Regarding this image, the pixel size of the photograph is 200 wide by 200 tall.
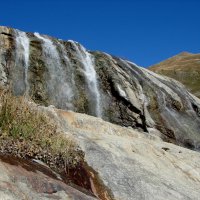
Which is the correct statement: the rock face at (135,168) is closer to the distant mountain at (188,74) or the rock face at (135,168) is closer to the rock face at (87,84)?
the rock face at (87,84)

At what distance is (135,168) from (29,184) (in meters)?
6.18

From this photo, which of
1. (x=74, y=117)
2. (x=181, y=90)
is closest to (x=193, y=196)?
(x=74, y=117)

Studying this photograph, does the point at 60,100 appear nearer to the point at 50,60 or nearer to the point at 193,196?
the point at 50,60

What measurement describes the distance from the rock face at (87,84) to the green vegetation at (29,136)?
20.0 metres

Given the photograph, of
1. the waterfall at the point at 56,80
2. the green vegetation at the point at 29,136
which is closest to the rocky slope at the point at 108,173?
the green vegetation at the point at 29,136

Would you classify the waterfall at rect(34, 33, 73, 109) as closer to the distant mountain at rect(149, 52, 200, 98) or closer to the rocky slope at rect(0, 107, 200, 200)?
the rocky slope at rect(0, 107, 200, 200)

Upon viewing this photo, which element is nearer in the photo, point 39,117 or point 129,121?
point 39,117

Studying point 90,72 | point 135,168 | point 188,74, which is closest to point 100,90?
point 90,72

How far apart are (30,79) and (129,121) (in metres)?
7.62

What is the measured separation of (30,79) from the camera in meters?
35.8

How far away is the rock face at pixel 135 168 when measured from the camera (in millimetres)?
15156

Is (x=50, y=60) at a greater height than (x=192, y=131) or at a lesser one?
greater

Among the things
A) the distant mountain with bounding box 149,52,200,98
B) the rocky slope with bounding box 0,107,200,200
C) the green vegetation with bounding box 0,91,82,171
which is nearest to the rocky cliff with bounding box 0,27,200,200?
the rocky slope with bounding box 0,107,200,200

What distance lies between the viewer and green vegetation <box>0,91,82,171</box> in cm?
1256
